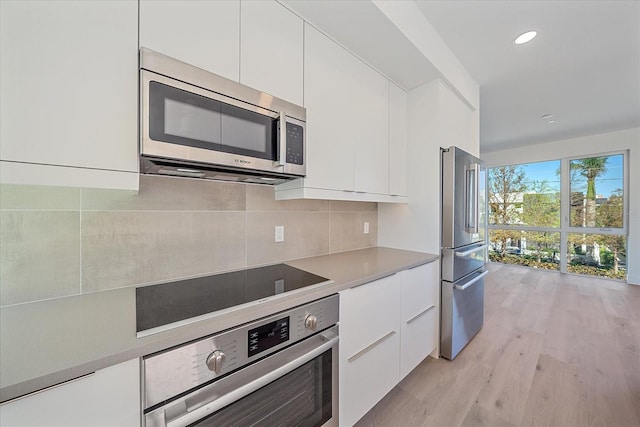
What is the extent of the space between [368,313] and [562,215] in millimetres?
5530

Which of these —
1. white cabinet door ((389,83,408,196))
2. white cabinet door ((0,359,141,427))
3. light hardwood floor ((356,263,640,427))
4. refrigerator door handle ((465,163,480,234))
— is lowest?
light hardwood floor ((356,263,640,427))

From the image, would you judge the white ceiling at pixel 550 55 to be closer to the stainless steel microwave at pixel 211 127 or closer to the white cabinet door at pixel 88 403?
the stainless steel microwave at pixel 211 127

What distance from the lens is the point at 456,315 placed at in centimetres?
201

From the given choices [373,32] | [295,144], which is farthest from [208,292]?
[373,32]

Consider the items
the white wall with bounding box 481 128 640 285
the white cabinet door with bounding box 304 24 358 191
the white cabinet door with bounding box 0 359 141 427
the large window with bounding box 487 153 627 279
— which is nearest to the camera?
the white cabinet door with bounding box 0 359 141 427

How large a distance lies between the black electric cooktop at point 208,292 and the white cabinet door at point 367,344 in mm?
268

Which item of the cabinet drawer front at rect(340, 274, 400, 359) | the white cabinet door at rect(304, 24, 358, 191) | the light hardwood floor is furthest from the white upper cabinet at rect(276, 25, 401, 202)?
the light hardwood floor

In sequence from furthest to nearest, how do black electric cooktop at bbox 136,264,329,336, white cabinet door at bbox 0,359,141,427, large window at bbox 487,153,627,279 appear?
large window at bbox 487,153,627,279 → black electric cooktop at bbox 136,264,329,336 → white cabinet door at bbox 0,359,141,427

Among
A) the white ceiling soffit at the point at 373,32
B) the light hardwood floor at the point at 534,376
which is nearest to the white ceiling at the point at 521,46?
the white ceiling soffit at the point at 373,32

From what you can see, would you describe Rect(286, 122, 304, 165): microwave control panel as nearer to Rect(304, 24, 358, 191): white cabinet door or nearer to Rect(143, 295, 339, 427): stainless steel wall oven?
Rect(304, 24, 358, 191): white cabinet door

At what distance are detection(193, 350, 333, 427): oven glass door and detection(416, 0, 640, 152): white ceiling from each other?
89.4 inches

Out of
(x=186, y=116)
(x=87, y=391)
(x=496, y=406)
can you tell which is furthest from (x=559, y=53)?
(x=87, y=391)

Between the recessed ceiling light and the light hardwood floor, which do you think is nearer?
the light hardwood floor

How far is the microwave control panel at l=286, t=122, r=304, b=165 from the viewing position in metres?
1.20
